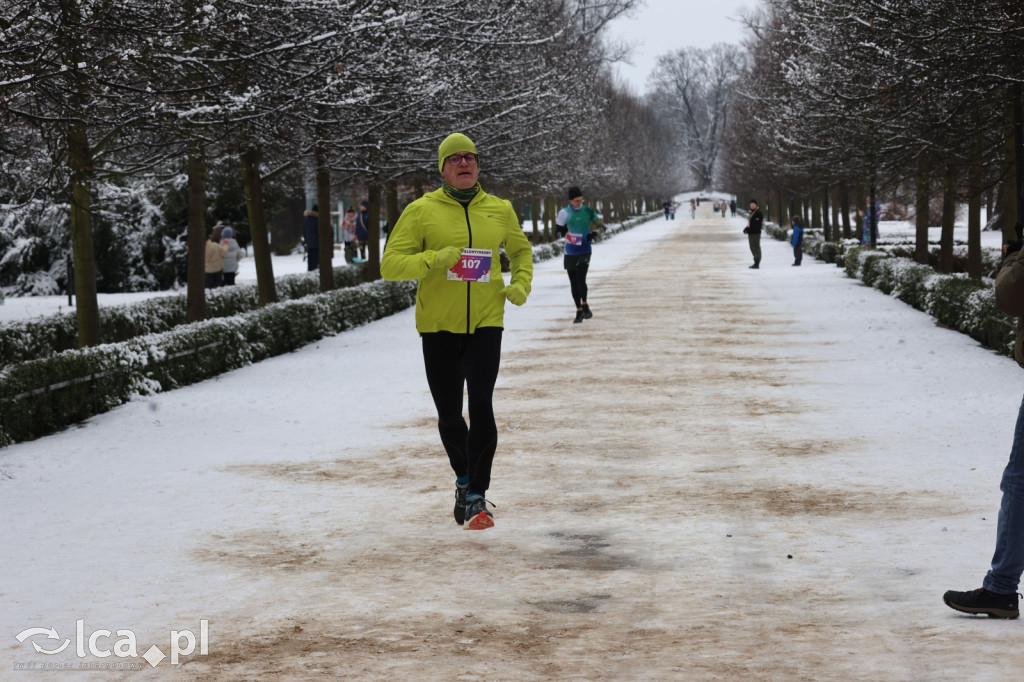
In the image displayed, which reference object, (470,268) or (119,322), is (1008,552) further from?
(119,322)

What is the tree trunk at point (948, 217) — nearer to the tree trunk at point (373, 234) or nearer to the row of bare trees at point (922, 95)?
the row of bare trees at point (922, 95)

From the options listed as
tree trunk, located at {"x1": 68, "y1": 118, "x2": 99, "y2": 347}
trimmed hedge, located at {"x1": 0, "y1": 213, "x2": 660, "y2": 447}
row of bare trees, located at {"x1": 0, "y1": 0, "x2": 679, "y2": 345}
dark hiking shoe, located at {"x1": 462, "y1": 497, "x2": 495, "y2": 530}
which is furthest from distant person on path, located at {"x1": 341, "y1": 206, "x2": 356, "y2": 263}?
dark hiking shoe, located at {"x1": 462, "y1": 497, "x2": 495, "y2": 530}

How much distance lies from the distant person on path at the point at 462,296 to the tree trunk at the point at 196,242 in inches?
433

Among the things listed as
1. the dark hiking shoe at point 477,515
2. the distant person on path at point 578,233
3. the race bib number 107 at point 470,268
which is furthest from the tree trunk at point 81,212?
the distant person on path at point 578,233

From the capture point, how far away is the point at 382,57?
18.4m

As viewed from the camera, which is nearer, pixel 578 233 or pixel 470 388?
pixel 470 388

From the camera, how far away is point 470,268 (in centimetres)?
698

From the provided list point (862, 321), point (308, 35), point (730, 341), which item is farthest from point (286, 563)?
point (862, 321)

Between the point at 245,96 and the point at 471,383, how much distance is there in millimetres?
7334

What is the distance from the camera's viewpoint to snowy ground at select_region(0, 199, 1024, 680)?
5.04m

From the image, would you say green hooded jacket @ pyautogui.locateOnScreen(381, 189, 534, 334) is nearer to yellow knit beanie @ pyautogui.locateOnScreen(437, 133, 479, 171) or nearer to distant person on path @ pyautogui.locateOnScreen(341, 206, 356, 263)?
yellow knit beanie @ pyautogui.locateOnScreen(437, 133, 479, 171)

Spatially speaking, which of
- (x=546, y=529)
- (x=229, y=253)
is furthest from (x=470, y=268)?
(x=229, y=253)

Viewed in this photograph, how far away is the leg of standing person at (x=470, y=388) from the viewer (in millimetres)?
7039

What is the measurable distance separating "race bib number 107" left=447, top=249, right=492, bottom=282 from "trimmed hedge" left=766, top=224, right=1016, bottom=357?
4.98m
